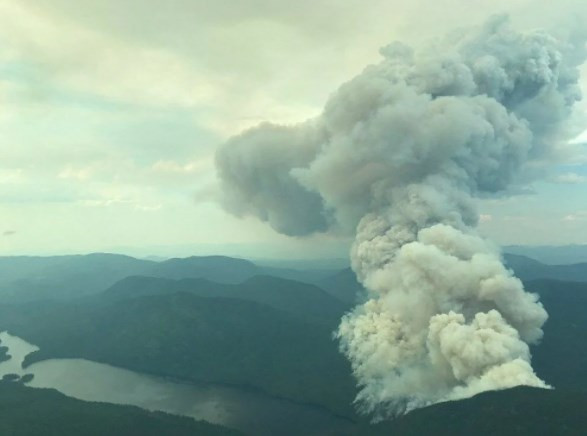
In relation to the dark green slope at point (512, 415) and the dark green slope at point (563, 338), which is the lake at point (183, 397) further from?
the dark green slope at point (563, 338)

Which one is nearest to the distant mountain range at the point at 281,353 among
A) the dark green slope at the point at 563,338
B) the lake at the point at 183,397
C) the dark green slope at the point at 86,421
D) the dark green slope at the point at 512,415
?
the dark green slope at the point at 512,415

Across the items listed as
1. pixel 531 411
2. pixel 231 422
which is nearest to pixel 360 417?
pixel 231 422

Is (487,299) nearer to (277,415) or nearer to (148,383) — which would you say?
(277,415)

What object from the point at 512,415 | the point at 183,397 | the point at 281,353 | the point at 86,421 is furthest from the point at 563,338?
the point at 86,421

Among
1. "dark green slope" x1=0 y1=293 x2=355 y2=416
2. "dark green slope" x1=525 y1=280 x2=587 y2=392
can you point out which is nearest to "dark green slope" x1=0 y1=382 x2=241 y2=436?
"dark green slope" x1=0 y1=293 x2=355 y2=416

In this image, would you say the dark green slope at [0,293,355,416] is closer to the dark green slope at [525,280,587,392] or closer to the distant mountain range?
the distant mountain range

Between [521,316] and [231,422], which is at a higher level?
[521,316]

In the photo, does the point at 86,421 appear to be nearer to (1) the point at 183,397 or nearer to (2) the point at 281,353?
(1) the point at 183,397
